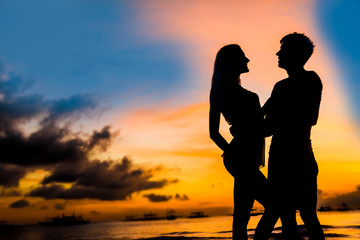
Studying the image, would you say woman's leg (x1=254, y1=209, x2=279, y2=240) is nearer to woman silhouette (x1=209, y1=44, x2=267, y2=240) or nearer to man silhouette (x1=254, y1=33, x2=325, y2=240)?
man silhouette (x1=254, y1=33, x2=325, y2=240)

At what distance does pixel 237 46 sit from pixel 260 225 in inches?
77.6

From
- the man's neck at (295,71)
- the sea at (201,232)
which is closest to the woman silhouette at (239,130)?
the man's neck at (295,71)

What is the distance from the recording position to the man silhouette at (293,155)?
401cm

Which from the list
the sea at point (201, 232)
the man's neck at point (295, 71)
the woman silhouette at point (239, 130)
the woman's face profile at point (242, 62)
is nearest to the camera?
the woman silhouette at point (239, 130)

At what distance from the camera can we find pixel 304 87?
4.07 meters

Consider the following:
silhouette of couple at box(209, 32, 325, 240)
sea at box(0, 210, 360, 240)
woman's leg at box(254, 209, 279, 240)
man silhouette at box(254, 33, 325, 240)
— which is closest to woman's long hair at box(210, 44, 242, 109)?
silhouette of couple at box(209, 32, 325, 240)

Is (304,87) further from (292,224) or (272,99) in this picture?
(292,224)

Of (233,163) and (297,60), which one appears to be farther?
(297,60)

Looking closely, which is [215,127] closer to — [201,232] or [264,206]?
[264,206]

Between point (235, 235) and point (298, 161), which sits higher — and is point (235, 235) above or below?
below

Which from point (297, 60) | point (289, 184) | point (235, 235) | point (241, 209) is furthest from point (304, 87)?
point (235, 235)

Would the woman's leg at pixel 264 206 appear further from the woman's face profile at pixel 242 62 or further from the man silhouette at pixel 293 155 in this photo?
the woman's face profile at pixel 242 62

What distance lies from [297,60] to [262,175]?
142cm

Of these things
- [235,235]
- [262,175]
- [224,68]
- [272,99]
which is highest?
[224,68]
